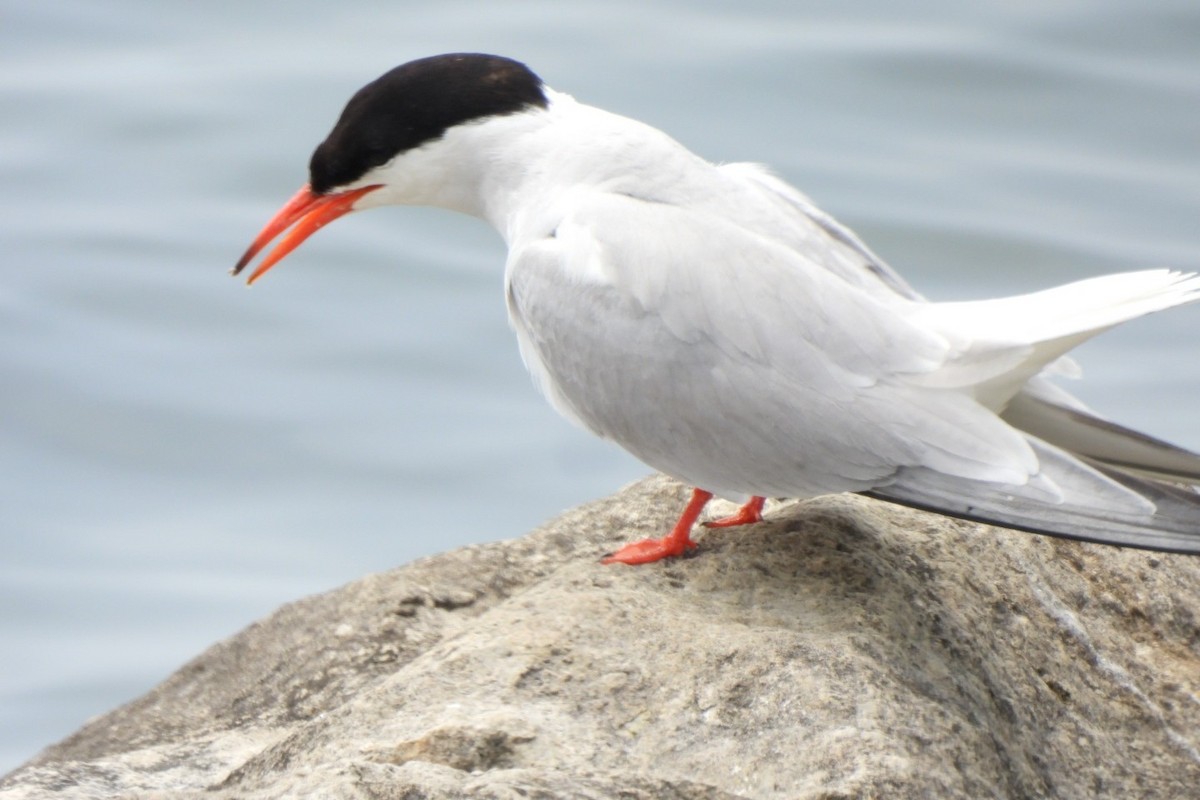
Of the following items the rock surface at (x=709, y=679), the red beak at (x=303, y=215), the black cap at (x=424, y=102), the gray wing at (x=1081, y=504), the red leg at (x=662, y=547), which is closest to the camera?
the rock surface at (x=709, y=679)

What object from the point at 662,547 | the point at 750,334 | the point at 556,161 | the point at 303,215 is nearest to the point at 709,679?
the point at 662,547

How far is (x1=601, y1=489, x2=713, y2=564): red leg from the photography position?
12.8ft

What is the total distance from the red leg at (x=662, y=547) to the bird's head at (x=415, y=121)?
122 cm

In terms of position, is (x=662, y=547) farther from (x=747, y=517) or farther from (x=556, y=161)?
(x=556, y=161)

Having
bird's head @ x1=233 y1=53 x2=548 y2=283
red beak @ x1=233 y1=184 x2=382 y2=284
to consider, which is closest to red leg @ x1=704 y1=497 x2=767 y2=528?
bird's head @ x1=233 y1=53 x2=548 y2=283

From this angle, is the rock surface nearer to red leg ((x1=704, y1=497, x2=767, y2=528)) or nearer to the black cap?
red leg ((x1=704, y1=497, x2=767, y2=528))

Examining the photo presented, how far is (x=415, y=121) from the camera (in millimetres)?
4363

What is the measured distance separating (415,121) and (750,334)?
1.27m

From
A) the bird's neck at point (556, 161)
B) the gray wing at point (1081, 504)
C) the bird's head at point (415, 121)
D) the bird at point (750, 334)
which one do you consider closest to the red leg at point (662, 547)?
the bird at point (750, 334)

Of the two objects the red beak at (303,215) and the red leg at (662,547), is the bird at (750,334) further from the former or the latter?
the red beak at (303,215)

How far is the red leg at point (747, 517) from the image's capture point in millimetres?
4172

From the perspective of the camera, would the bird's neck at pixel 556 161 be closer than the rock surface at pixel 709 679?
No

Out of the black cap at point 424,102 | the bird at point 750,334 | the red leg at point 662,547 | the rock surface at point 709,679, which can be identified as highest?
the black cap at point 424,102

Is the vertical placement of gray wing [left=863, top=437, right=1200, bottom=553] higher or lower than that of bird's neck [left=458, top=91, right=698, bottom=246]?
lower
